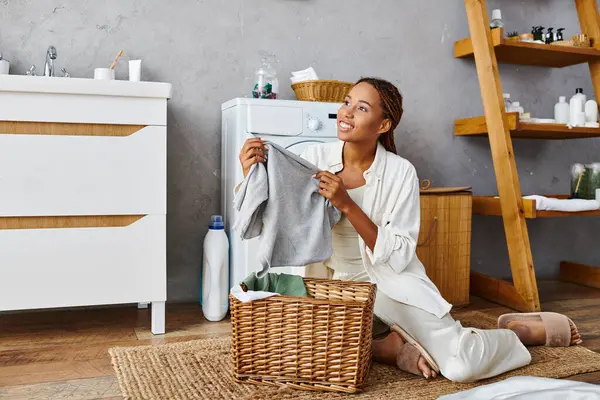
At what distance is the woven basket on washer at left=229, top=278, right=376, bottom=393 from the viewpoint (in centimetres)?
152

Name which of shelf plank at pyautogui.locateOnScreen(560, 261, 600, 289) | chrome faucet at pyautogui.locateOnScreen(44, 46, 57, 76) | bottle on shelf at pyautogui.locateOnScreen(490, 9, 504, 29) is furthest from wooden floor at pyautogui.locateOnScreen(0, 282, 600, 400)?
bottle on shelf at pyautogui.locateOnScreen(490, 9, 504, 29)

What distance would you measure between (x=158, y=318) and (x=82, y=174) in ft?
1.83

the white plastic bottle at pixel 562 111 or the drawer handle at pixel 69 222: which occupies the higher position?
the white plastic bottle at pixel 562 111

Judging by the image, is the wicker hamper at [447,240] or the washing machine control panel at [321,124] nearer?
the washing machine control panel at [321,124]

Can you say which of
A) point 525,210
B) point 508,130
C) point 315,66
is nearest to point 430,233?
point 525,210

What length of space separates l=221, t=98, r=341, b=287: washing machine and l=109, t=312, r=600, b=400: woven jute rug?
385 millimetres

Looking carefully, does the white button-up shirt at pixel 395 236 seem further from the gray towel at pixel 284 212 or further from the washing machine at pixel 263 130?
the washing machine at pixel 263 130

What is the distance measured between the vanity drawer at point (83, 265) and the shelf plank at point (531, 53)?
1.75 meters

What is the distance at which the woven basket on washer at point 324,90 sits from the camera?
2.52 m

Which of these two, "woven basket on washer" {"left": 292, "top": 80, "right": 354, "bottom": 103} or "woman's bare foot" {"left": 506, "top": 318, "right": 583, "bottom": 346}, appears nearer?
"woman's bare foot" {"left": 506, "top": 318, "right": 583, "bottom": 346}

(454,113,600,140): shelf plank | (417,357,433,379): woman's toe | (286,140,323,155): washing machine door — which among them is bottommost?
(417,357,433,379): woman's toe

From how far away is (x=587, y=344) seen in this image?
2104 mm

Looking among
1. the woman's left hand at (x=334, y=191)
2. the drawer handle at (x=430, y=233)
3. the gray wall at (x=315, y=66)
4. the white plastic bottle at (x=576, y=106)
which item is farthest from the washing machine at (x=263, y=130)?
the white plastic bottle at (x=576, y=106)

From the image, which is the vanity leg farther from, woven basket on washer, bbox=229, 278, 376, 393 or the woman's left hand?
the woman's left hand
